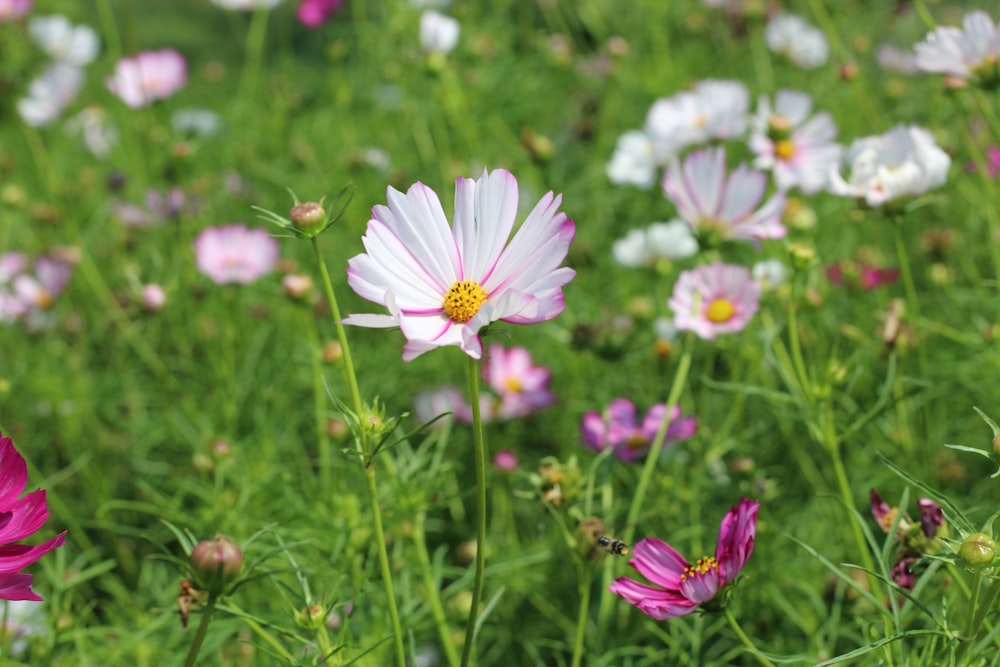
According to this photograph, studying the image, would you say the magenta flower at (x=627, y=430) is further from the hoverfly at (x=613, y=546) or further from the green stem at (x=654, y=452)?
the hoverfly at (x=613, y=546)

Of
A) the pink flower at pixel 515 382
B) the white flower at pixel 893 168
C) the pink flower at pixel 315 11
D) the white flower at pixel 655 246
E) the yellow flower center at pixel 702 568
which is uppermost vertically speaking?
the white flower at pixel 893 168

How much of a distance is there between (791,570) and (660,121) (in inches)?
27.0

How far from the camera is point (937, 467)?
1.13m

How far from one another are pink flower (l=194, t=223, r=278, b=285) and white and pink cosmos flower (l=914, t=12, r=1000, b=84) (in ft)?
2.87

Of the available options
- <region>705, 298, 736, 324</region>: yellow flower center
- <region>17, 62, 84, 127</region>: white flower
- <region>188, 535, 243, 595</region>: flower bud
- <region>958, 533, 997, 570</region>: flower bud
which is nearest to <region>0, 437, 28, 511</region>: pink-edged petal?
<region>188, 535, 243, 595</region>: flower bud

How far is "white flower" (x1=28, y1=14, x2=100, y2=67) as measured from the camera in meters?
2.13

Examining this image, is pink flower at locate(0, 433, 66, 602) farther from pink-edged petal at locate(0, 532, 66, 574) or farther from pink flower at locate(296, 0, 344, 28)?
pink flower at locate(296, 0, 344, 28)

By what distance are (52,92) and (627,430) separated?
1.55 meters

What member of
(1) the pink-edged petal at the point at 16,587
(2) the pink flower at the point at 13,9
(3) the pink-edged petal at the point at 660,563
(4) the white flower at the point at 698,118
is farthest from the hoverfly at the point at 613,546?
(2) the pink flower at the point at 13,9

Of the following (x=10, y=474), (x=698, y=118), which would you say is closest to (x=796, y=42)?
(x=698, y=118)

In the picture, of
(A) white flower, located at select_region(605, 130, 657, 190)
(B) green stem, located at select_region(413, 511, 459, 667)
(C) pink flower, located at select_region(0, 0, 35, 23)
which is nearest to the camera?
(B) green stem, located at select_region(413, 511, 459, 667)

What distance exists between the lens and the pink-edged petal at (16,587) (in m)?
0.52

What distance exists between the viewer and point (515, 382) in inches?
49.8

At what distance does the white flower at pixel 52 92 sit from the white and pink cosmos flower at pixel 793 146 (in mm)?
1397
